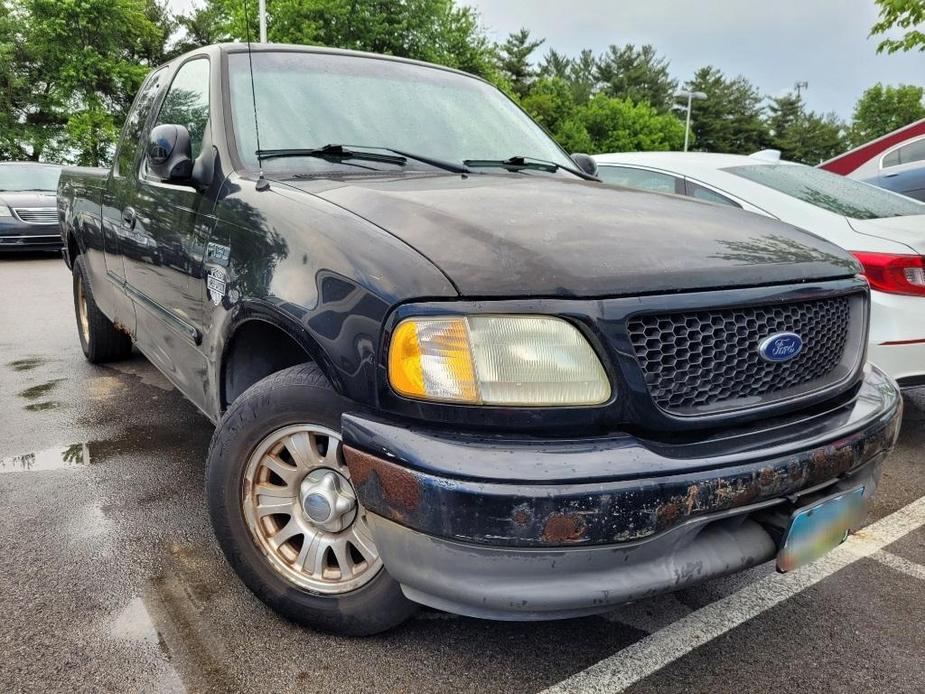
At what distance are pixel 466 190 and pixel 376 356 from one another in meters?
0.80

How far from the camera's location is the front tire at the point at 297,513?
2037 mm

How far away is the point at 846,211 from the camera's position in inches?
163

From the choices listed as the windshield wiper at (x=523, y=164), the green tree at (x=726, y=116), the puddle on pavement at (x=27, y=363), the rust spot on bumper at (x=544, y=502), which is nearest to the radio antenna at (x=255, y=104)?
the windshield wiper at (x=523, y=164)

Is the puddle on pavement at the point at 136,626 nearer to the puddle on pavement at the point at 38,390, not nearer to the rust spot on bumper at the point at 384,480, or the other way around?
Answer: the rust spot on bumper at the point at 384,480

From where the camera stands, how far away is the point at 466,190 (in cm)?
236

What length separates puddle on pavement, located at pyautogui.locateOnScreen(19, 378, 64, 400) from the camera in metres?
4.63

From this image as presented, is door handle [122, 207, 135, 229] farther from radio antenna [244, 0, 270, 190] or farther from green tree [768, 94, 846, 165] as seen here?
green tree [768, 94, 846, 165]

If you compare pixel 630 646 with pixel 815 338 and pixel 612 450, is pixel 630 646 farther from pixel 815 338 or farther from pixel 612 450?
pixel 815 338

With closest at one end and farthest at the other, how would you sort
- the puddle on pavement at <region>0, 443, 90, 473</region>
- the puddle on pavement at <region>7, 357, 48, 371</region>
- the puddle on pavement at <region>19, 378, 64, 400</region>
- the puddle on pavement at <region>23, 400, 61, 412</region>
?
1. the puddle on pavement at <region>0, 443, 90, 473</region>
2. the puddle on pavement at <region>23, 400, 61, 412</region>
3. the puddle on pavement at <region>19, 378, 64, 400</region>
4. the puddle on pavement at <region>7, 357, 48, 371</region>

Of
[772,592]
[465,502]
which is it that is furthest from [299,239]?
[772,592]

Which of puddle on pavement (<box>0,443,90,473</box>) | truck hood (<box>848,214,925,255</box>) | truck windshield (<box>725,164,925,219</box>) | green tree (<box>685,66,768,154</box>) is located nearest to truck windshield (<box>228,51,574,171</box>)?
truck hood (<box>848,214,925,255</box>)

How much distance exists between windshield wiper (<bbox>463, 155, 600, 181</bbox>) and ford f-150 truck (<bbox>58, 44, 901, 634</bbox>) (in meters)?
0.32

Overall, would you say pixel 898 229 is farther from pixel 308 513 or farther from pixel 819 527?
pixel 308 513

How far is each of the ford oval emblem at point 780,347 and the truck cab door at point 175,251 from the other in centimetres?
176
